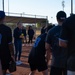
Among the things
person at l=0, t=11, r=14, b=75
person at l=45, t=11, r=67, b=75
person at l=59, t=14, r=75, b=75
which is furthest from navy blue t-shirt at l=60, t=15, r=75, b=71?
person at l=0, t=11, r=14, b=75

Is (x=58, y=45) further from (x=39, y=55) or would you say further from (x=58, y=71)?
(x=39, y=55)

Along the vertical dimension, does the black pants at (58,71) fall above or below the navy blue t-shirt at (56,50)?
below

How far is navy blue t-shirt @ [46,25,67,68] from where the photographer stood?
19.0 ft

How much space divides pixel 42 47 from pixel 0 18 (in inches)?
64.5

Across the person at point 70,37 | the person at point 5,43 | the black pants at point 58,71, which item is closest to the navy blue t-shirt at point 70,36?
the person at point 70,37

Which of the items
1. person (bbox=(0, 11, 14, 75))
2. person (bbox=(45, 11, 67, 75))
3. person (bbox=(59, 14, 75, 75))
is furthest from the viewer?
person (bbox=(0, 11, 14, 75))

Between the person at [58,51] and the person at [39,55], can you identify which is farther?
the person at [39,55]

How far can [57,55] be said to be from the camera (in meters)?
5.87

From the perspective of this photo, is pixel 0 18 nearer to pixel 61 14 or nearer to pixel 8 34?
pixel 8 34

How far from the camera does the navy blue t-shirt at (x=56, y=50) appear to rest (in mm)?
5797

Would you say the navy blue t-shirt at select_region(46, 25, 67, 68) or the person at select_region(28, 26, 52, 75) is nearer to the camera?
the navy blue t-shirt at select_region(46, 25, 67, 68)

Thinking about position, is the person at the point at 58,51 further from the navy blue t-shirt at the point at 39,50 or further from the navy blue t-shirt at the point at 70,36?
the navy blue t-shirt at the point at 39,50

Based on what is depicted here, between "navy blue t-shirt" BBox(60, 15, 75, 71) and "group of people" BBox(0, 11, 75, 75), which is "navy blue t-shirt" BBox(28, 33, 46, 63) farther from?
"navy blue t-shirt" BBox(60, 15, 75, 71)

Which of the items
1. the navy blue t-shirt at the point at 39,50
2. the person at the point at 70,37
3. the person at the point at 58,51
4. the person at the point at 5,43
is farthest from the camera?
the navy blue t-shirt at the point at 39,50
